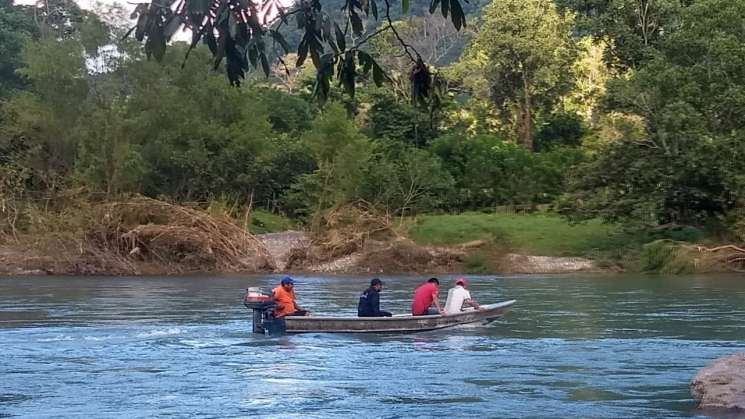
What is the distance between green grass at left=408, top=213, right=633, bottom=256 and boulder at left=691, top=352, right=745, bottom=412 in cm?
3208

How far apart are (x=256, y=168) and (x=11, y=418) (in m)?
39.0

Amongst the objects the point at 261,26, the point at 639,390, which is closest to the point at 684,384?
the point at 639,390

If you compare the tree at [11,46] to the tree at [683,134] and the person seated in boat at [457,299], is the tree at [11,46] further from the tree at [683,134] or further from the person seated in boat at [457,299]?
the person seated in boat at [457,299]

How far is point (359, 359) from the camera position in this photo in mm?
19859

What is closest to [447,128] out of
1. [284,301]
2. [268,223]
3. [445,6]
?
[268,223]

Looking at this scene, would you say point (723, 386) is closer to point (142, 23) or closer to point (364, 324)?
point (364, 324)

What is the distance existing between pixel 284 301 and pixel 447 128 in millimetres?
39170

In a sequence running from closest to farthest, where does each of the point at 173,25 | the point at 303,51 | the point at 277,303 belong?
the point at 173,25 < the point at 303,51 < the point at 277,303

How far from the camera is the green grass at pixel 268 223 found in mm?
53000

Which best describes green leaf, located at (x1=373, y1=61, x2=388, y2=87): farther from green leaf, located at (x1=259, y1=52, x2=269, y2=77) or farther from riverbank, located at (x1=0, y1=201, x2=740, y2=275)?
riverbank, located at (x1=0, y1=201, x2=740, y2=275)

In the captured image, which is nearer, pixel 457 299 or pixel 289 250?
pixel 457 299

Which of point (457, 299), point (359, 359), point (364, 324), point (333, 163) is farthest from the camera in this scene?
point (333, 163)

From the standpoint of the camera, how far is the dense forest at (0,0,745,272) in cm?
4394

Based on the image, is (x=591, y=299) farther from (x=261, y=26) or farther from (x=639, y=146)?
(x=261, y=26)
